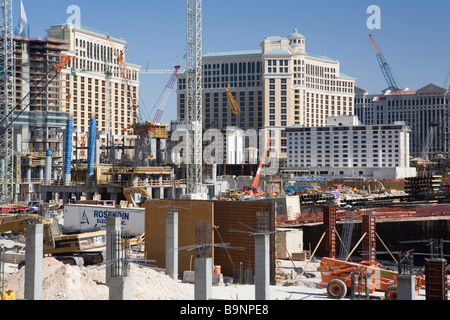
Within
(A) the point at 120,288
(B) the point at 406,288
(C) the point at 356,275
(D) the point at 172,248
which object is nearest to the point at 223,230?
(D) the point at 172,248

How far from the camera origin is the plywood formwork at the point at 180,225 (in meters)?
38.0

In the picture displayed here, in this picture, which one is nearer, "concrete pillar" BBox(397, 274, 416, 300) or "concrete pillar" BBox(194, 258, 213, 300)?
"concrete pillar" BBox(397, 274, 416, 300)

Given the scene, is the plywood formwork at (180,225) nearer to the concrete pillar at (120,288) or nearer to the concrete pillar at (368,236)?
the concrete pillar at (120,288)

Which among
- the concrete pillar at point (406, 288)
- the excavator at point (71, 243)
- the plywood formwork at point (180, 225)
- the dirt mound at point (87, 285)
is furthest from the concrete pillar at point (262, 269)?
the excavator at point (71, 243)

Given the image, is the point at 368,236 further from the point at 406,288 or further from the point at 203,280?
the point at 203,280

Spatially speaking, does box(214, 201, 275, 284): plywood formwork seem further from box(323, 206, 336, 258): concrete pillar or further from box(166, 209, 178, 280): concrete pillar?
box(323, 206, 336, 258): concrete pillar

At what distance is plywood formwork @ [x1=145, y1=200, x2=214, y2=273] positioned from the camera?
37969 millimetres

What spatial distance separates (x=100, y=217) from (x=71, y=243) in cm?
915

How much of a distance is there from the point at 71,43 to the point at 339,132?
7648 cm

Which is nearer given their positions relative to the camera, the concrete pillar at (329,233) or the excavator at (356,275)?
the excavator at (356,275)

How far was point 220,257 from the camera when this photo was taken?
3819 centimetres

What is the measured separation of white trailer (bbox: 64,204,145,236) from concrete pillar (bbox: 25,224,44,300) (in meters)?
21.0

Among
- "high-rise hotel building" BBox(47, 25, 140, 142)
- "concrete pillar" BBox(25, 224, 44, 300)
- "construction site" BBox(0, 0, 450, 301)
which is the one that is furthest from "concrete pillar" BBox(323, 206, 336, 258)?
"high-rise hotel building" BBox(47, 25, 140, 142)

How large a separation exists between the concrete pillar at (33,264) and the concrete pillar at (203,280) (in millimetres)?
6258
